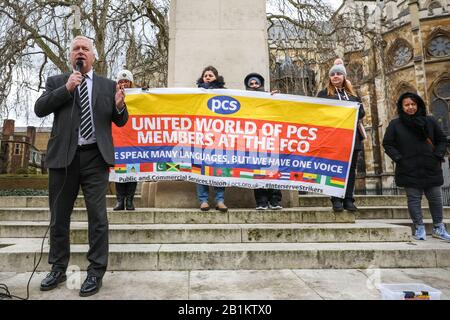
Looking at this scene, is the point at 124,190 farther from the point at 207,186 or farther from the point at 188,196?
the point at 207,186

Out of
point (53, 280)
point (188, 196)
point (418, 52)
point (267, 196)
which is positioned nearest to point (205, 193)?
point (188, 196)

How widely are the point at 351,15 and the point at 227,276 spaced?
36.4ft

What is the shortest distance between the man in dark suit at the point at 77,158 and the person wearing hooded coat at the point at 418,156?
13.2 ft

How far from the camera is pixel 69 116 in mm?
2924

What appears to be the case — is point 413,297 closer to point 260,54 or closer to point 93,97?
point 93,97

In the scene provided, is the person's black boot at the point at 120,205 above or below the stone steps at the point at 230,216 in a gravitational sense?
above

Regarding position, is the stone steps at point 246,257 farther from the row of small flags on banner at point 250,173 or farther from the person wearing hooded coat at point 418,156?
the row of small flags on banner at point 250,173

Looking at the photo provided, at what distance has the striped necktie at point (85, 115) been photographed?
115 inches

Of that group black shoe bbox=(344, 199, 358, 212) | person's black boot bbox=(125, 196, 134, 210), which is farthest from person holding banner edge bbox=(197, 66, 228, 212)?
black shoe bbox=(344, 199, 358, 212)

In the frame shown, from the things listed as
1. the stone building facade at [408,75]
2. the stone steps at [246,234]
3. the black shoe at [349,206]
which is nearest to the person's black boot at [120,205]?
the stone steps at [246,234]

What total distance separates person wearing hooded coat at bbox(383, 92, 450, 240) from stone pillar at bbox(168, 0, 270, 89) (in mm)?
2568

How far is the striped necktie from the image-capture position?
2928 mm

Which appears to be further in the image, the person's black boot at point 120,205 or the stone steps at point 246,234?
the person's black boot at point 120,205
